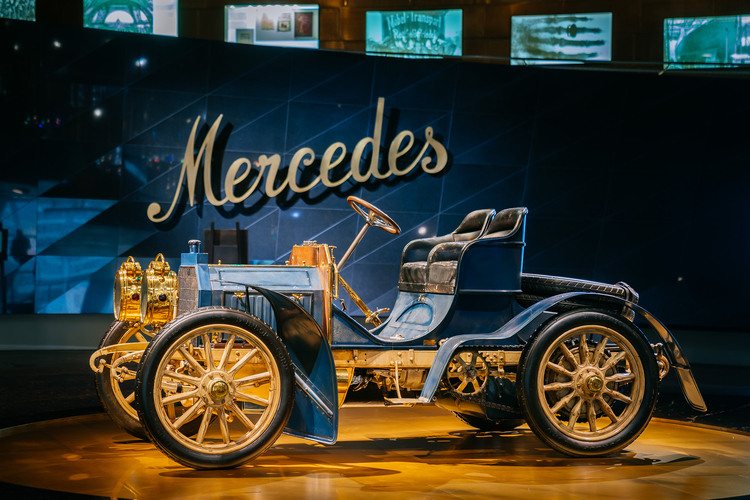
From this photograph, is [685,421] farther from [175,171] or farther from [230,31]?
[230,31]

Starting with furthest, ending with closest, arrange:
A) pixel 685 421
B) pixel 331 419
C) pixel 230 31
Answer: pixel 230 31 < pixel 685 421 < pixel 331 419

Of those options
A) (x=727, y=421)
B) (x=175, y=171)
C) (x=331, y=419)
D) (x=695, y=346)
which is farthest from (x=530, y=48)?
(x=331, y=419)

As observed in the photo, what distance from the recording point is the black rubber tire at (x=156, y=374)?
3.43 metres

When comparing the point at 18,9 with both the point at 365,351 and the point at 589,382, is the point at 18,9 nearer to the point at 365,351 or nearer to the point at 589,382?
the point at 365,351

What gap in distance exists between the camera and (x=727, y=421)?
18.0ft

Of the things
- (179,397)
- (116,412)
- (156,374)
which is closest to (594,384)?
(179,397)

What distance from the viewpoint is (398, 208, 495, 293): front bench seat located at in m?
4.73

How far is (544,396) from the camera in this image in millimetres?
4047

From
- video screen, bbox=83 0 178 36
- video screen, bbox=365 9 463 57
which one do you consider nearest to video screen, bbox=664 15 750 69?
video screen, bbox=365 9 463 57

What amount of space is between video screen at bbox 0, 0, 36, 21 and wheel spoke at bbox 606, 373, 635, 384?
10.3m

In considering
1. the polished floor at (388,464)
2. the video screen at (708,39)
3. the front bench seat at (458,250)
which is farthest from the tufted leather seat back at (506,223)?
the video screen at (708,39)

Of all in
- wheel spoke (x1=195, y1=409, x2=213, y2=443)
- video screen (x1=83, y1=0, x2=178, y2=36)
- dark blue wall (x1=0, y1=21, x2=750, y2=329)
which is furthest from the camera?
video screen (x1=83, y1=0, x2=178, y2=36)

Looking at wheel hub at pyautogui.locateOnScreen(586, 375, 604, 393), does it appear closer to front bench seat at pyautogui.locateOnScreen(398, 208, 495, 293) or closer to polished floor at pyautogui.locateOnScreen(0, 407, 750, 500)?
polished floor at pyautogui.locateOnScreen(0, 407, 750, 500)

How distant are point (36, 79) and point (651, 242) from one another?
29.4 ft
